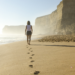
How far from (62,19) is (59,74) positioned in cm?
2940

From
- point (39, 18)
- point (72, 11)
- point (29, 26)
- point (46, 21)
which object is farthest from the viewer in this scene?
point (39, 18)

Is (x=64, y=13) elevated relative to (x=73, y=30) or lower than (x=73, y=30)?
elevated

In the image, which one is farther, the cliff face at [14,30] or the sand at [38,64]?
the cliff face at [14,30]

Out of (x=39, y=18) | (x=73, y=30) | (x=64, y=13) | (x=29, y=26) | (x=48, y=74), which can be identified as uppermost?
(x=39, y=18)

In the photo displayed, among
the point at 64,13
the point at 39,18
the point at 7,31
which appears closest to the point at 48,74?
the point at 64,13

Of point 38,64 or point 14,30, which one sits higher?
point 14,30

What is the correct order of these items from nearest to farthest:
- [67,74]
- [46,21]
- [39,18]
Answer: [67,74] < [46,21] < [39,18]

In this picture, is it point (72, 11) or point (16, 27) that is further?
point (16, 27)

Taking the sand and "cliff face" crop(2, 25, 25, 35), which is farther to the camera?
"cliff face" crop(2, 25, 25, 35)

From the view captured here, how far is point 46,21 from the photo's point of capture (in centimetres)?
6519

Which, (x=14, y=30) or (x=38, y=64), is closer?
(x=38, y=64)

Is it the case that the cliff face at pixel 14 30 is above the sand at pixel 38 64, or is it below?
above

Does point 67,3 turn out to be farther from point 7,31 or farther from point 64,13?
point 7,31

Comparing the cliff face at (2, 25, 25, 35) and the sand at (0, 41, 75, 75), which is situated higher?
the cliff face at (2, 25, 25, 35)
